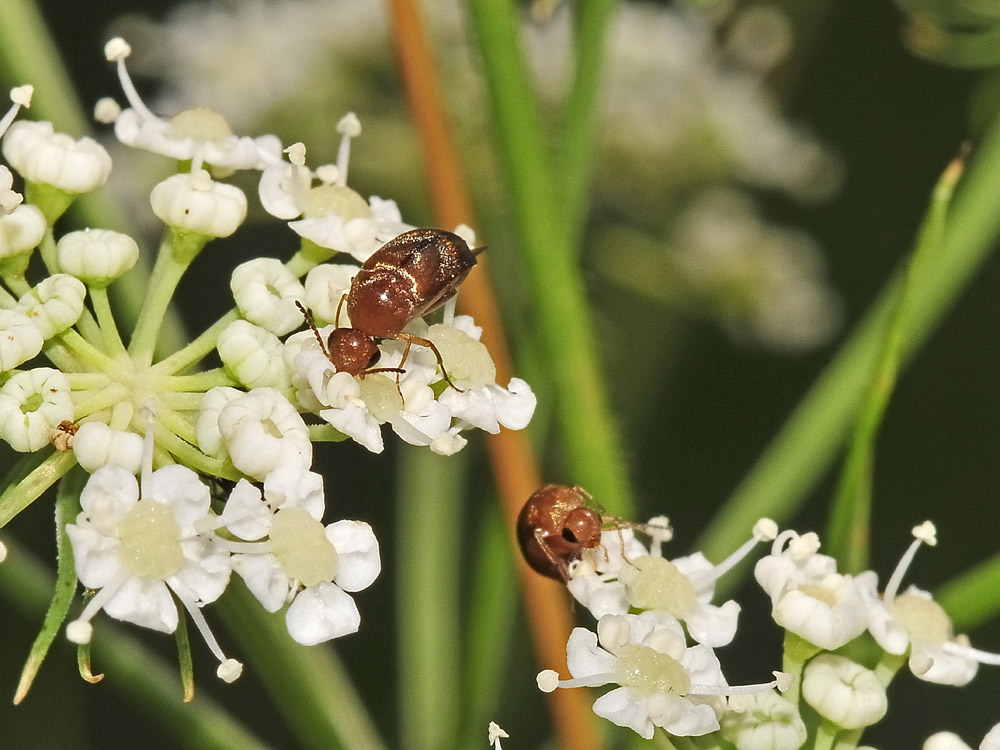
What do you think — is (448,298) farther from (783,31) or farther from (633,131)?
(783,31)

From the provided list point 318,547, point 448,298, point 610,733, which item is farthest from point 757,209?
point 318,547

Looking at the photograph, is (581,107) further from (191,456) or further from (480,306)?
(191,456)

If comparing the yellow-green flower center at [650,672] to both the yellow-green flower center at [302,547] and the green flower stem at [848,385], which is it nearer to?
the yellow-green flower center at [302,547]

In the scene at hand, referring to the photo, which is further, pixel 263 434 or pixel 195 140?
pixel 195 140

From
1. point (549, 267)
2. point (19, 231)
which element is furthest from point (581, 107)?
point (19, 231)

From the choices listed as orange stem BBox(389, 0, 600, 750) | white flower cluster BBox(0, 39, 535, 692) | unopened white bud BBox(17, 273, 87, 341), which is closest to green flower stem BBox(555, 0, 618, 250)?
orange stem BBox(389, 0, 600, 750)

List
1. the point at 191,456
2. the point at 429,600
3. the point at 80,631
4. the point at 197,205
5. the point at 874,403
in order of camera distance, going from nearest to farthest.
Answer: the point at 80,631, the point at 191,456, the point at 197,205, the point at 874,403, the point at 429,600

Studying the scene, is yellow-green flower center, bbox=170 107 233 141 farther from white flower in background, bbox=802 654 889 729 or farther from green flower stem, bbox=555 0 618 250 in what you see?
white flower in background, bbox=802 654 889 729
